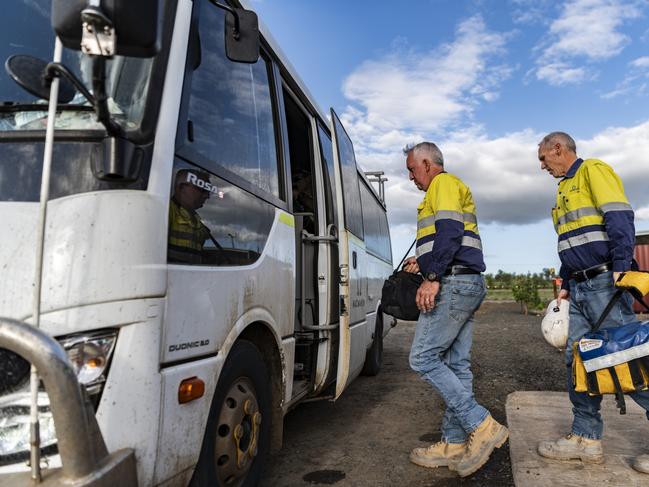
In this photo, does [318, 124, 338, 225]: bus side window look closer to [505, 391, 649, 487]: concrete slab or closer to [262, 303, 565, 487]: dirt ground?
[262, 303, 565, 487]: dirt ground

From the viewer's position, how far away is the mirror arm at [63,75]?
1.69 meters

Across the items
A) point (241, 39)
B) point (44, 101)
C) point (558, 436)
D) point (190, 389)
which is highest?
point (241, 39)

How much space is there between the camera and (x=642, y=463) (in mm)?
3289

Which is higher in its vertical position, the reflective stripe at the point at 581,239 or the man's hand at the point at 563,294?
the reflective stripe at the point at 581,239

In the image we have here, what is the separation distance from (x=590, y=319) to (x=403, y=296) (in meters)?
1.20

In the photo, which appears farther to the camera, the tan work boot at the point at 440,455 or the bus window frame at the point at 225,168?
the tan work boot at the point at 440,455

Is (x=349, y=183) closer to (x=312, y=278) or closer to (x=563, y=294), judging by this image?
(x=312, y=278)

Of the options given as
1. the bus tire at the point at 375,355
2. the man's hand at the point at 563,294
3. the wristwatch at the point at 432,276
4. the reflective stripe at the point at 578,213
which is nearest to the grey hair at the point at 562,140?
the reflective stripe at the point at 578,213

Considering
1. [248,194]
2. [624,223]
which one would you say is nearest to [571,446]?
[624,223]

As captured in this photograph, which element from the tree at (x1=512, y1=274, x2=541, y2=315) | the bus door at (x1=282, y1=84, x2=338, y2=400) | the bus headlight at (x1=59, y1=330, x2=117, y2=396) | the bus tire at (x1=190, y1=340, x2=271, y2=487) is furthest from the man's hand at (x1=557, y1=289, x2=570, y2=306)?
the tree at (x1=512, y1=274, x2=541, y2=315)

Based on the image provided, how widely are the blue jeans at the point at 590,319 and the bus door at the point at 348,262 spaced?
1681mm

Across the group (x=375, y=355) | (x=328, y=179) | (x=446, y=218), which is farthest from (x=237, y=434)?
(x=375, y=355)

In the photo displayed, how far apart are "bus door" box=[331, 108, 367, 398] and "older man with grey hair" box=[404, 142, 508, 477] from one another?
0.81m

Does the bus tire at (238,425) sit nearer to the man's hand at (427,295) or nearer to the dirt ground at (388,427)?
the dirt ground at (388,427)
